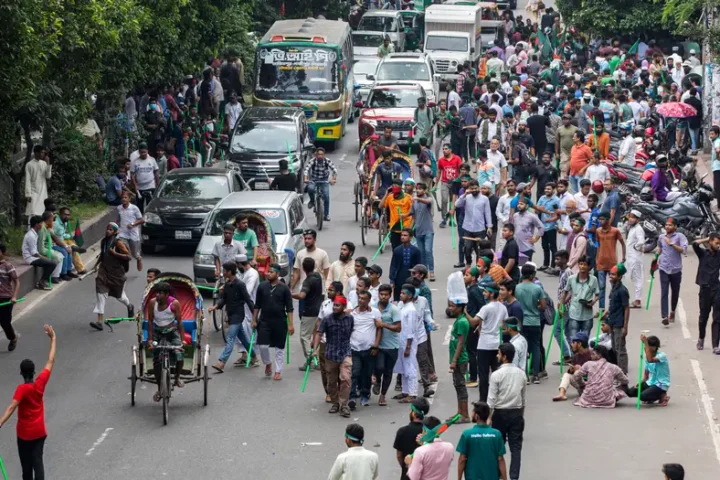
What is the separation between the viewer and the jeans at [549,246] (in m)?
23.1

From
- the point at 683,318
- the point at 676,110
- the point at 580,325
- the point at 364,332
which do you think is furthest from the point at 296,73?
the point at 364,332

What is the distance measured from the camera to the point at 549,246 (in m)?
23.3

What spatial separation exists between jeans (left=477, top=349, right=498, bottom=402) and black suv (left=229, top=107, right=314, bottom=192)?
13.2 m

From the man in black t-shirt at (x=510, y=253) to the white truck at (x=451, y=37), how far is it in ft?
84.6

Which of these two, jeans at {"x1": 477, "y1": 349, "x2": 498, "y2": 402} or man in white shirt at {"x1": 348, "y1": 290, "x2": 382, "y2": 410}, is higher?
man in white shirt at {"x1": 348, "y1": 290, "x2": 382, "y2": 410}

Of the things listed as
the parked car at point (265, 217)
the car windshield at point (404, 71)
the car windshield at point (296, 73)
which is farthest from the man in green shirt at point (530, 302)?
the car windshield at point (404, 71)

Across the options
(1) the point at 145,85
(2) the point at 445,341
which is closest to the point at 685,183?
(2) the point at 445,341

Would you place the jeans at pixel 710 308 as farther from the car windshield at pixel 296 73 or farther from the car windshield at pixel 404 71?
the car windshield at pixel 404 71

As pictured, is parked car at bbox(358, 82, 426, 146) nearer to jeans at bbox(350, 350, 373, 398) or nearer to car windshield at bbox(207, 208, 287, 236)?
car windshield at bbox(207, 208, 287, 236)

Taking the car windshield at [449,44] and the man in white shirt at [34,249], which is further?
the car windshield at [449,44]

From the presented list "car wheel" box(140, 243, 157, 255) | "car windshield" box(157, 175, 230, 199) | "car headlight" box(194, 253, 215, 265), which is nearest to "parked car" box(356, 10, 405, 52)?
"car windshield" box(157, 175, 230, 199)

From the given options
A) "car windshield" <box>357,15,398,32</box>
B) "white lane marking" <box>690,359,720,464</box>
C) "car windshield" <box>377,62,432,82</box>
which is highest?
"car windshield" <box>357,15,398,32</box>

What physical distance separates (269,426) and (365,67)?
3007 cm

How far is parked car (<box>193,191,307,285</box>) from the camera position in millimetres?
21562
